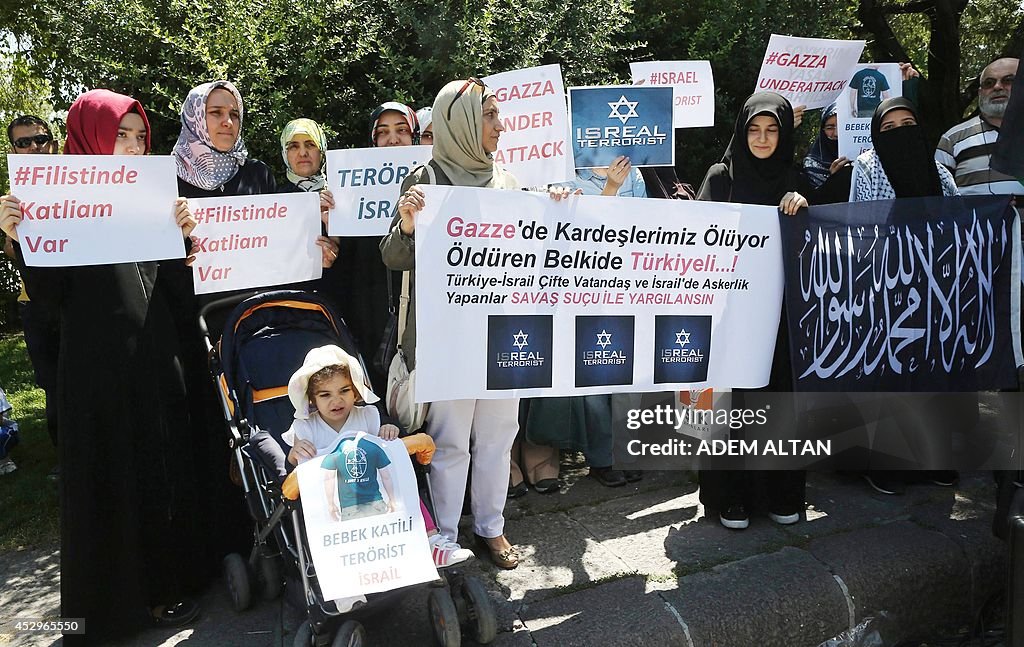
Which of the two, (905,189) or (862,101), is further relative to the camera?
(862,101)

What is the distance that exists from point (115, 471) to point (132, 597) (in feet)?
1.68

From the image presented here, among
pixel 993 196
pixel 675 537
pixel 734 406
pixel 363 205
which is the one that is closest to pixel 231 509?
pixel 363 205

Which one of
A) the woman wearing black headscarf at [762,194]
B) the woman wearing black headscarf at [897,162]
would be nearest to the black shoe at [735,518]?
the woman wearing black headscarf at [762,194]

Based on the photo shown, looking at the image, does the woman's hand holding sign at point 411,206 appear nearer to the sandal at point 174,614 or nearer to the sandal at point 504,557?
the sandal at point 504,557

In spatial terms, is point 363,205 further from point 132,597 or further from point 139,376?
point 132,597

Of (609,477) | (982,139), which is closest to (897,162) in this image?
(982,139)

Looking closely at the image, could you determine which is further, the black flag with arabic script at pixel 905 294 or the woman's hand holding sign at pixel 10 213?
the black flag with arabic script at pixel 905 294

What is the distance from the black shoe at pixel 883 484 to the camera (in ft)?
14.3

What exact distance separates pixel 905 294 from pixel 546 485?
214 cm

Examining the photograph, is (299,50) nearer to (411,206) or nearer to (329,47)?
(329,47)

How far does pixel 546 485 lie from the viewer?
4.58 m

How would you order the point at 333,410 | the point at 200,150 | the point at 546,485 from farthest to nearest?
the point at 546,485, the point at 200,150, the point at 333,410

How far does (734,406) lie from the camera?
158 inches

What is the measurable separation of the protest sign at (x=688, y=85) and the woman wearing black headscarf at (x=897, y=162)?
1126 mm
